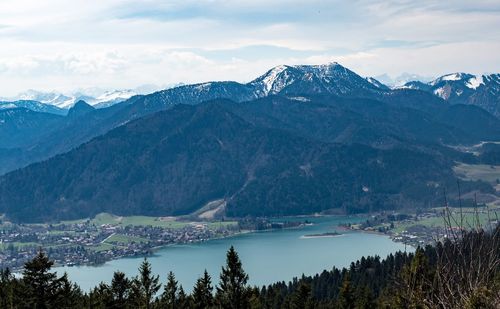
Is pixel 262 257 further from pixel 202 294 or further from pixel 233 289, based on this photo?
pixel 233 289

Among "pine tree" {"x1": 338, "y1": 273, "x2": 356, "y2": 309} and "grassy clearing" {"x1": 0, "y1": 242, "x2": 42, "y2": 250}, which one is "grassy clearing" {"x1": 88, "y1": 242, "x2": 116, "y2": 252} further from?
"pine tree" {"x1": 338, "y1": 273, "x2": 356, "y2": 309}

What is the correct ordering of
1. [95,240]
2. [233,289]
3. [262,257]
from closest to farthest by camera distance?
1. [233,289]
2. [262,257]
3. [95,240]

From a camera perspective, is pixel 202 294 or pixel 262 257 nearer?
pixel 202 294

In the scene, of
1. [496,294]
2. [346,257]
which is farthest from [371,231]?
[496,294]

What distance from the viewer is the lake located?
11749 cm

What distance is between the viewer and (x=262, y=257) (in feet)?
443

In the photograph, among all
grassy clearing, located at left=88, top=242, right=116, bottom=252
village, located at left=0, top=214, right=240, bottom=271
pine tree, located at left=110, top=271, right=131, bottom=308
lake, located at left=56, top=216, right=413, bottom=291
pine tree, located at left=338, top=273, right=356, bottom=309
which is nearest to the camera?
pine tree, located at left=110, top=271, right=131, bottom=308

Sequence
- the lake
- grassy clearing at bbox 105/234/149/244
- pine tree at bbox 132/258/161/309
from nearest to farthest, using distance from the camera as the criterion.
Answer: pine tree at bbox 132/258/161/309 → the lake → grassy clearing at bbox 105/234/149/244

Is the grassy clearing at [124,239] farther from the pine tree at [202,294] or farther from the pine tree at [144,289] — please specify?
the pine tree at [144,289]

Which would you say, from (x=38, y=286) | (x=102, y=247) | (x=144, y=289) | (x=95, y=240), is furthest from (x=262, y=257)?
(x=38, y=286)

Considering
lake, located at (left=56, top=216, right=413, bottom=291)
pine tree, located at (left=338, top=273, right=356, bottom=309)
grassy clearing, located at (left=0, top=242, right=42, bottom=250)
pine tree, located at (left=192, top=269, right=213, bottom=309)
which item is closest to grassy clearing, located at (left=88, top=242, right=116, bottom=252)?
lake, located at (left=56, top=216, right=413, bottom=291)

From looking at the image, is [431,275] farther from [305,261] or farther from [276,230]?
[276,230]

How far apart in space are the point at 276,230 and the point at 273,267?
61496 millimetres

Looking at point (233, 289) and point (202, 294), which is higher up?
point (233, 289)
